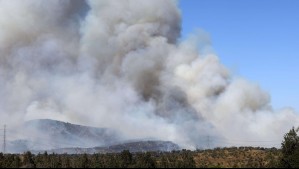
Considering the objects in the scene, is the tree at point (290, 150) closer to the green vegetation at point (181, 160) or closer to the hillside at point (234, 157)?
the green vegetation at point (181, 160)

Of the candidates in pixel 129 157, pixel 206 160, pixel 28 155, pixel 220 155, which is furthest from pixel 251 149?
pixel 28 155

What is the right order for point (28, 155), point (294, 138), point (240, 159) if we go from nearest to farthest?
point (294, 138), point (28, 155), point (240, 159)

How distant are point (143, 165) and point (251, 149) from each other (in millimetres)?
88209

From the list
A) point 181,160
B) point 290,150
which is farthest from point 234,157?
point 290,150

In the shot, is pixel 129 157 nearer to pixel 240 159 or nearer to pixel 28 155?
pixel 28 155

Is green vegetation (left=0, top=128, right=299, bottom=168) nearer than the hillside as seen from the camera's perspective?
Yes

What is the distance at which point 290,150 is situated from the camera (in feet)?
352

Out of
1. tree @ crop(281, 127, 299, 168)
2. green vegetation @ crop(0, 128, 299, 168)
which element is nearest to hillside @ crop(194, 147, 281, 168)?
green vegetation @ crop(0, 128, 299, 168)

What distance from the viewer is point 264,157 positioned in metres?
152

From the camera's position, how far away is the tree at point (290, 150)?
102m

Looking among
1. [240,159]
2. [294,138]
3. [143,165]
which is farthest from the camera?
[240,159]

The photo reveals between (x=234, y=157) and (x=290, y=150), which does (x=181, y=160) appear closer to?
(x=234, y=157)

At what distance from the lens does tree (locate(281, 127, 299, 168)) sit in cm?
10194

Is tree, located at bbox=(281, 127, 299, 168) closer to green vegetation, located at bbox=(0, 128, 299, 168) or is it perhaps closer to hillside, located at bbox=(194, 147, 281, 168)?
green vegetation, located at bbox=(0, 128, 299, 168)
